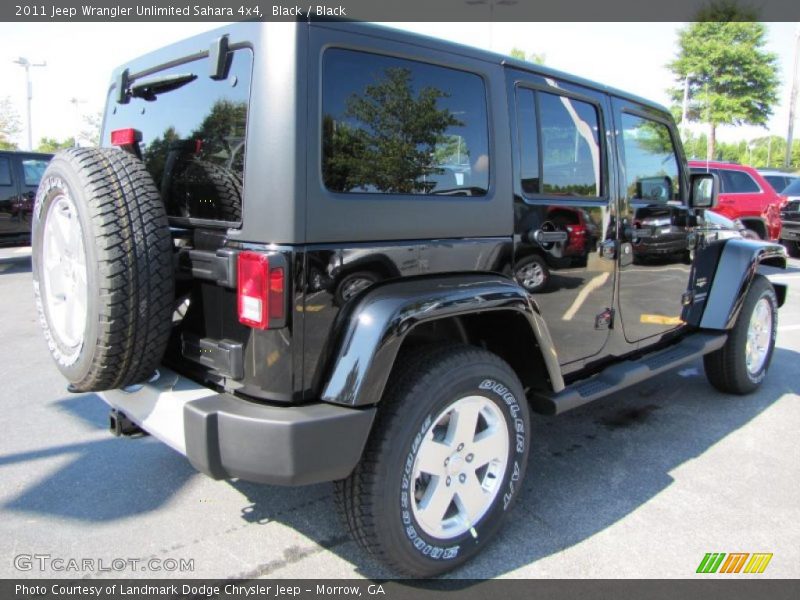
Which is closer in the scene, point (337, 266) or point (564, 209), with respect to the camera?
point (337, 266)

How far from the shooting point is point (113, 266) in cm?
201

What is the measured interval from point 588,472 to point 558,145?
1.71 m

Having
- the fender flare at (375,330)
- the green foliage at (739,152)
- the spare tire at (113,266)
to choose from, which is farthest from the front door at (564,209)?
the green foliage at (739,152)

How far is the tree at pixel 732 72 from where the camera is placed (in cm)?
2572

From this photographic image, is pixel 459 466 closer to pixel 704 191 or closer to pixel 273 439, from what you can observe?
pixel 273 439

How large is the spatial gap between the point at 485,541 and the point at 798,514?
5.26 ft

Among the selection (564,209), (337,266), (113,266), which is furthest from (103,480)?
(564,209)

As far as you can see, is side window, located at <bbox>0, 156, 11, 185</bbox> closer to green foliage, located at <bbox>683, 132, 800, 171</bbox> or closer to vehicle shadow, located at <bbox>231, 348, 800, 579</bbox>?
vehicle shadow, located at <bbox>231, 348, 800, 579</bbox>

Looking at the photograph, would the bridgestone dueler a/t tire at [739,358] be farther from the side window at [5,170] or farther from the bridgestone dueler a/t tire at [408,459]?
the side window at [5,170]

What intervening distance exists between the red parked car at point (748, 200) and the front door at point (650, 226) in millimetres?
7623

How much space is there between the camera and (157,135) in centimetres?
263

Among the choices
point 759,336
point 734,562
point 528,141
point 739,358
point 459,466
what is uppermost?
point 528,141

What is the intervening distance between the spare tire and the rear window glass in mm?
218

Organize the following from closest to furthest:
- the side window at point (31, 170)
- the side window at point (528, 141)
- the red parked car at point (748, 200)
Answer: the side window at point (528, 141)
the side window at point (31, 170)
the red parked car at point (748, 200)
